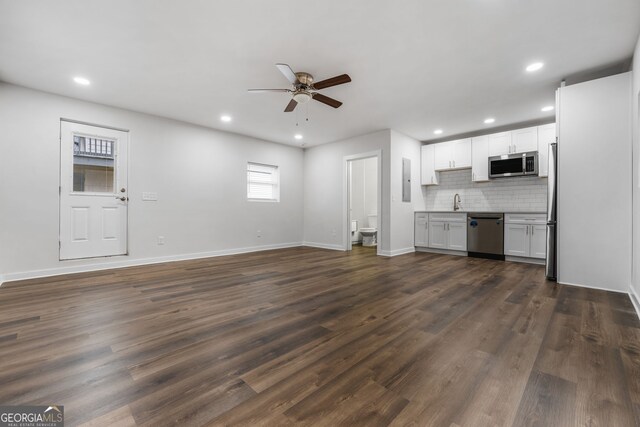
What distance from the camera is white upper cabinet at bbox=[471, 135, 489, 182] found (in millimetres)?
5523

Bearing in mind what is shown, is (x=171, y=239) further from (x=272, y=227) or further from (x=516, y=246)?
(x=516, y=246)

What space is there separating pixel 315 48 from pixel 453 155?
14.3ft

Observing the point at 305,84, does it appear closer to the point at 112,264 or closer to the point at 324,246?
the point at 112,264

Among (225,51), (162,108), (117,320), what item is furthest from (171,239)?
(225,51)

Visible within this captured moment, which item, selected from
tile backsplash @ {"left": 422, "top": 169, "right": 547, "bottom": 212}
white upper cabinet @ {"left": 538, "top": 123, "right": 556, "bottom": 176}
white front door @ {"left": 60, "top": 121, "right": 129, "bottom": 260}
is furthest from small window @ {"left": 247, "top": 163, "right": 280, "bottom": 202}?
white upper cabinet @ {"left": 538, "top": 123, "right": 556, "bottom": 176}

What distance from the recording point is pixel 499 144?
17.6 feet

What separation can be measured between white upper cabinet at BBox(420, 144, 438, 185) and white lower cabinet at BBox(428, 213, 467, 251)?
0.89 meters

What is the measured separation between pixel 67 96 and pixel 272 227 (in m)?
4.23

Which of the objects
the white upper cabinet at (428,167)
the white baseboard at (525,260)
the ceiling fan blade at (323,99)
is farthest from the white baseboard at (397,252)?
the ceiling fan blade at (323,99)

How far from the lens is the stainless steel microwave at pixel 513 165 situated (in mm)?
4922

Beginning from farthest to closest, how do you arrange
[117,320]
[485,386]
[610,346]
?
[117,320] → [610,346] → [485,386]

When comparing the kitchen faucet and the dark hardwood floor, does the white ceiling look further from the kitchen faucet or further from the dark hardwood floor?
the dark hardwood floor

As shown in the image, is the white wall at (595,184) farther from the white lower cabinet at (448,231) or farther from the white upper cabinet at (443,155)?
the white upper cabinet at (443,155)

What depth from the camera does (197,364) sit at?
163 cm
